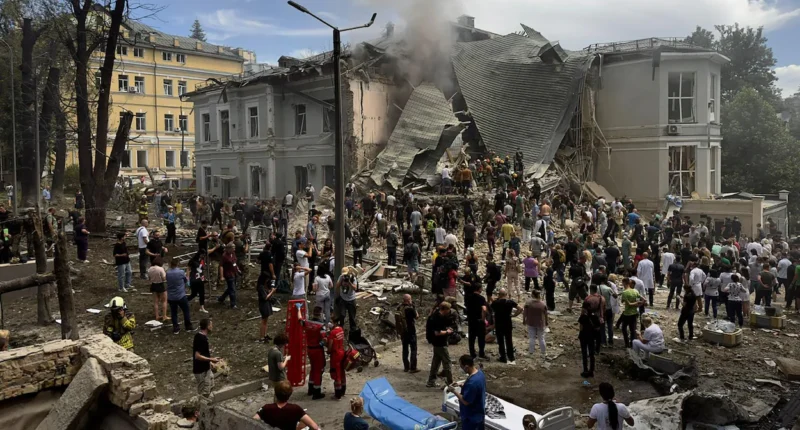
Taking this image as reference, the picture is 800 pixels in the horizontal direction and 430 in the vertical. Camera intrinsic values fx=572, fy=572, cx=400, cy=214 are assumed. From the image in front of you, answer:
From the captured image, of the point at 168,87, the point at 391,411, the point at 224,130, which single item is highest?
the point at 168,87

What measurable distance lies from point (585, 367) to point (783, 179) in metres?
36.9

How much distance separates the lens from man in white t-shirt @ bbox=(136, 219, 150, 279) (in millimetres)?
15618

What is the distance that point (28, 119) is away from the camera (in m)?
31.8

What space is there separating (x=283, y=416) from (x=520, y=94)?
27549 millimetres

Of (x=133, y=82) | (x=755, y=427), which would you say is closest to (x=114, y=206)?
(x=133, y=82)

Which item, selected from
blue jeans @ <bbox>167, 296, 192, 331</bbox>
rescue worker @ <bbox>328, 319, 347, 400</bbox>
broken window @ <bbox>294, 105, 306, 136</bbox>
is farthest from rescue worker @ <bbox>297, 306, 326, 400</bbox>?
broken window @ <bbox>294, 105, 306, 136</bbox>

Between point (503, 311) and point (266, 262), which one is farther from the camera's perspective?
point (266, 262)

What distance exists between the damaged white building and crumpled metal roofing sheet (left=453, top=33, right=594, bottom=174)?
6 centimetres

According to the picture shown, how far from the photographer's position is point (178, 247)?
20.7 m

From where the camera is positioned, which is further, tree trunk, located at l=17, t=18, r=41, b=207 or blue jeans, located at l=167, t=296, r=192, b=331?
tree trunk, located at l=17, t=18, r=41, b=207

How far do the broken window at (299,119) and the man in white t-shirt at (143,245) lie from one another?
1725 cm

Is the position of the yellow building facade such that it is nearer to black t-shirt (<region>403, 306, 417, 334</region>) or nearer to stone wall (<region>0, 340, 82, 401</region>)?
stone wall (<region>0, 340, 82, 401</region>)

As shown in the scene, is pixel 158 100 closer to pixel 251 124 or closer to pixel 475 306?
pixel 251 124

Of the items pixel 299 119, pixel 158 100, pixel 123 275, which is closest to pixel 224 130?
pixel 299 119
